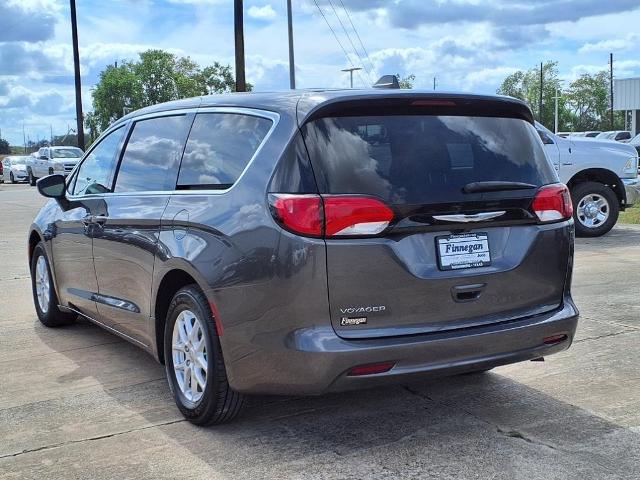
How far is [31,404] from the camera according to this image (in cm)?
450

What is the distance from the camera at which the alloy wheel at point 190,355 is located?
4.02 m

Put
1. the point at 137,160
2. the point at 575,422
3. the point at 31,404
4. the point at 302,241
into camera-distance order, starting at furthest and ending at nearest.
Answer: the point at 137,160, the point at 31,404, the point at 575,422, the point at 302,241

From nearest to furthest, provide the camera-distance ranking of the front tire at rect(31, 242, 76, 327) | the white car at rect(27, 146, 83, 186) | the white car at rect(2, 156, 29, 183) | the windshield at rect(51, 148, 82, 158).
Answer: the front tire at rect(31, 242, 76, 327) → the white car at rect(27, 146, 83, 186) → the windshield at rect(51, 148, 82, 158) → the white car at rect(2, 156, 29, 183)

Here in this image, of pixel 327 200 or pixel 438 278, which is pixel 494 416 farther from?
pixel 327 200

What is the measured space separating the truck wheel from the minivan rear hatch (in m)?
8.61

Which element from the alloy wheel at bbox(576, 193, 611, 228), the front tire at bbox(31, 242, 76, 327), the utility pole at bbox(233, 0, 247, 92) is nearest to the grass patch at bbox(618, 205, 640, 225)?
the alloy wheel at bbox(576, 193, 611, 228)

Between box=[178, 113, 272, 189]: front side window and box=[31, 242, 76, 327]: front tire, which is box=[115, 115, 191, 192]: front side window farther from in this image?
box=[31, 242, 76, 327]: front tire

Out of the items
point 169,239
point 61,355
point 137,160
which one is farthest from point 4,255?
point 169,239

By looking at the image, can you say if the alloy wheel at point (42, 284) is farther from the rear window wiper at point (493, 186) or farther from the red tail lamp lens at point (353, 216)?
the rear window wiper at point (493, 186)

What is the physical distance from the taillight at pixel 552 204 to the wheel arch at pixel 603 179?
8.58 m

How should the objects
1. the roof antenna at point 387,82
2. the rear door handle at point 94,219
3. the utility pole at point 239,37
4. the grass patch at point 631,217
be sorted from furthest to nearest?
the utility pole at point 239,37 < the grass patch at point 631,217 < the rear door handle at point 94,219 < the roof antenna at point 387,82

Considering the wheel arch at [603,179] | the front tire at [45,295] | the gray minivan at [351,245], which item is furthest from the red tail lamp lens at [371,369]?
the wheel arch at [603,179]

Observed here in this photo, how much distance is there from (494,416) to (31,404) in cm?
268

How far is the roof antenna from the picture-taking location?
4445mm
